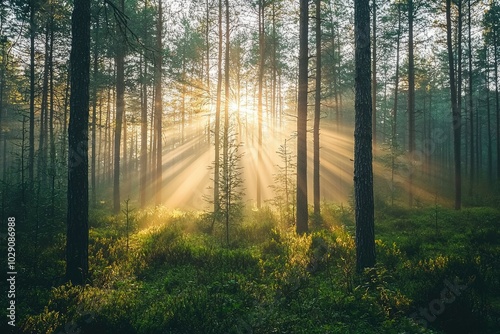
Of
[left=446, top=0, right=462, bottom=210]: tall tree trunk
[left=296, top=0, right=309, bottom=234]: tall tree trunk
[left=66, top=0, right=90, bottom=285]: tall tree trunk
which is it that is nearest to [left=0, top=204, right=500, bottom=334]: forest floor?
[left=66, top=0, right=90, bottom=285]: tall tree trunk

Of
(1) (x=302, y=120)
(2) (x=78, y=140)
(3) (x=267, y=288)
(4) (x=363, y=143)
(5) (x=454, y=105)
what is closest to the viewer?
(3) (x=267, y=288)

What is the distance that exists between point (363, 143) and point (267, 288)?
13.4 feet

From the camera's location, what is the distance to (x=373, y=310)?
4.70 metres

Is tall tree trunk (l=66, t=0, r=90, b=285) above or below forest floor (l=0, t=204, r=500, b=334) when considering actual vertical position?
above

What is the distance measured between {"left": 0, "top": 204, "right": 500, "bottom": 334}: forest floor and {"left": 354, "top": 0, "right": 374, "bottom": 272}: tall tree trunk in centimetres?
59

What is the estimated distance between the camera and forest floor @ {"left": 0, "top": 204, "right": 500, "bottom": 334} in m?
4.35

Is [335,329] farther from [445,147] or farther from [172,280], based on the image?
[445,147]

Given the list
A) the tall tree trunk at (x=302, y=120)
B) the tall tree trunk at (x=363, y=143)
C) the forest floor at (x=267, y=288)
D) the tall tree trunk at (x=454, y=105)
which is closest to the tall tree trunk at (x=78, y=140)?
the forest floor at (x=267, y=288)

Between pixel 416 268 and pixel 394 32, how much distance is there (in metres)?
19.5

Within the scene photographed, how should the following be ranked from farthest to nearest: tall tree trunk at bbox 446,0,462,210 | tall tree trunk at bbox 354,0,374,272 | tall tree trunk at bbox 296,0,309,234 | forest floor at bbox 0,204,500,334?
tall tree trunk at bbox 446,0,462,210
tall tree trunk at bbox 296,0,309,234
tall tree trunk at bbox 354,0,374,272
forest floor at bbox 0,204,500,334

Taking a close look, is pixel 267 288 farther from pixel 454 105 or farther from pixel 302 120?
pixel 454 105

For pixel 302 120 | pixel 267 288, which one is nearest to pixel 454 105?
pixel 302 120

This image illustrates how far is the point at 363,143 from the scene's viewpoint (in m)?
6.23

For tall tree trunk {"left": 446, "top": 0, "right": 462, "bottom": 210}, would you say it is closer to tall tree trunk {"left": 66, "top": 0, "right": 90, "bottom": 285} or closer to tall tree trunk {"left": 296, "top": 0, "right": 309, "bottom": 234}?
tall tree trunk {"left": 296, "top": 0, "right": 309, "bottom": 234}
